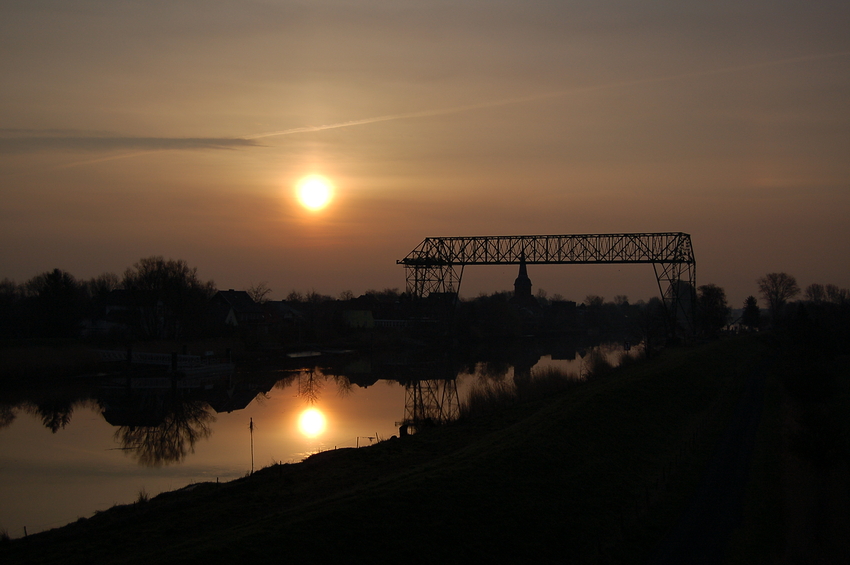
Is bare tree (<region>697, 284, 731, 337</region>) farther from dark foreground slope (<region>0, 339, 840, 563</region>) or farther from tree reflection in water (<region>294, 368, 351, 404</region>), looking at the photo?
dark foreground slope (<region>0, 339, 840, 563</region>)

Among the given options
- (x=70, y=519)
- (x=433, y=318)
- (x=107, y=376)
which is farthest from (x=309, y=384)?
(x=433, y=318)

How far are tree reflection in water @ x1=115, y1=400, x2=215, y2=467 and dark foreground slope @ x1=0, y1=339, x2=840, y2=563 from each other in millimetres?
6110

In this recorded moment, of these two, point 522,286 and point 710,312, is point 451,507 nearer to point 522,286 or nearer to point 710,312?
point 710,312

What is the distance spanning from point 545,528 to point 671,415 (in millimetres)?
13028

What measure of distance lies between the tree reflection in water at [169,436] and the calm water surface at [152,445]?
4 cm

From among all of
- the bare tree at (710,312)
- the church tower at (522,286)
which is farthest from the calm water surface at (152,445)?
the church tower at (522,286)

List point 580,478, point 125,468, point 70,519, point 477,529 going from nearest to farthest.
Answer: point 477,529, point 70,519, point 580,478, point 125,468

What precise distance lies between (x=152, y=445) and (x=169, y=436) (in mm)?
1947

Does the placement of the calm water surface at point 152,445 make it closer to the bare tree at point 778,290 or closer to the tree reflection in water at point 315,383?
the tree reflection in water at point 315,383

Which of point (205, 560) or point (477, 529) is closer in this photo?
point (205, 560)

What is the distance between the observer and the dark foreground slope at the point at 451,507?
10930 mm

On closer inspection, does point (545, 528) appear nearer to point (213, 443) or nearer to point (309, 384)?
point (213, 443)

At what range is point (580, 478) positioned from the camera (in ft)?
51.7

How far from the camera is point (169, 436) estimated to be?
25688mm
